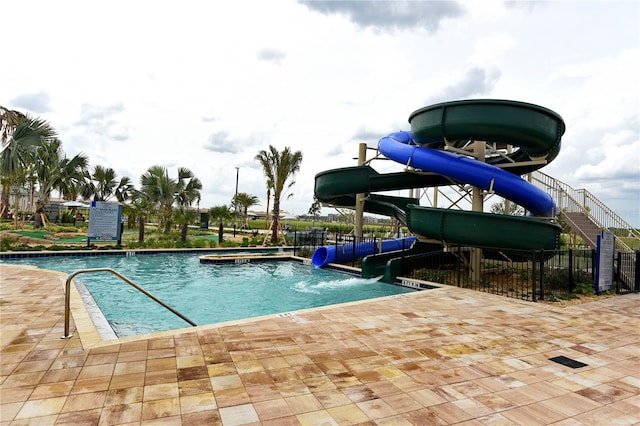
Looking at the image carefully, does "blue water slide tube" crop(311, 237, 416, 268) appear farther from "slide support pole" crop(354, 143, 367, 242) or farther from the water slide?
the water slide

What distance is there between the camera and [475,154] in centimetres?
1215

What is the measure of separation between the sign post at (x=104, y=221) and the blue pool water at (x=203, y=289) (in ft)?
7.53

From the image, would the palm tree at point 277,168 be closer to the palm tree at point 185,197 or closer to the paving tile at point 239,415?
the palm tree at point 185,197

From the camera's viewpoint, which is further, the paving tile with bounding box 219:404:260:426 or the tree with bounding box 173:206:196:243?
the tree with bounding box 173:206:196:243

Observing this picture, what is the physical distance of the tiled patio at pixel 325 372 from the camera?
3334 millimetres

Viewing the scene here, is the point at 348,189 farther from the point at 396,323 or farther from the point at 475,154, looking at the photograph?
the point at 396,323

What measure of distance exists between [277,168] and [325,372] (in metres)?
21.6

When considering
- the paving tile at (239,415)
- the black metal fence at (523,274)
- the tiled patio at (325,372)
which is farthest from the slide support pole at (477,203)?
the paving tile at (239,415)

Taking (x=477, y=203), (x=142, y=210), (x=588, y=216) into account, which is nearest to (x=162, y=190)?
(x=142, y=210)

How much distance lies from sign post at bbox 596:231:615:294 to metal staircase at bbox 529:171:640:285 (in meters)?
1.69

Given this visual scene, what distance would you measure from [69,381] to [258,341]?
7.24 ft

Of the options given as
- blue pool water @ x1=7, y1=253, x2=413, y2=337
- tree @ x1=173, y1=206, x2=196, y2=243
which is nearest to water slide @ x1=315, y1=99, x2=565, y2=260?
blue pool water @ x1=7, y1=253, x2=413, y2=337

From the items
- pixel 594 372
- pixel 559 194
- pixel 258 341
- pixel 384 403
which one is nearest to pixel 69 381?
pixel 258 341

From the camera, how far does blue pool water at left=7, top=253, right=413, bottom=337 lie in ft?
28.2
